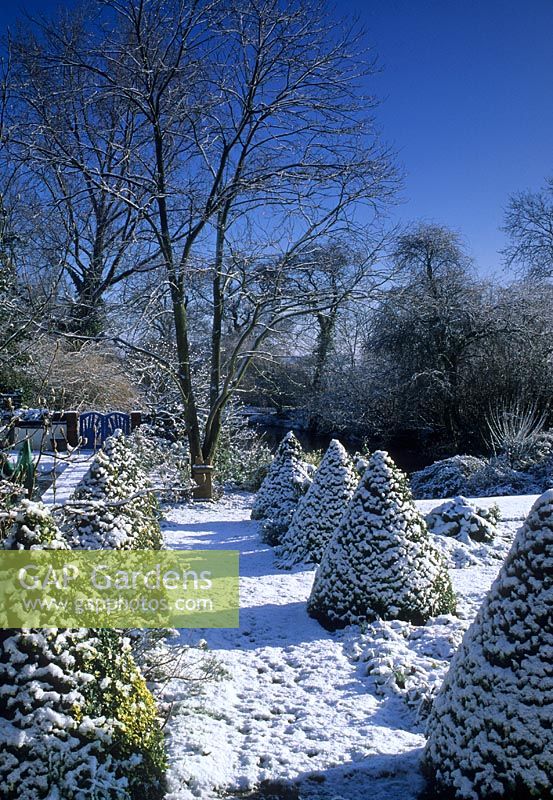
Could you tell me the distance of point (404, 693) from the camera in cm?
357

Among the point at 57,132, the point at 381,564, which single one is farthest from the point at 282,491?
the point at 57,132

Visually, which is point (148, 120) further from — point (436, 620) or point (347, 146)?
point (436, 620)

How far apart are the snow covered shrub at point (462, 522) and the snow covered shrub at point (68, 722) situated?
5464mm

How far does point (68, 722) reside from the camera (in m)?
2.01

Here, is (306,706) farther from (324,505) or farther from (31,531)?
(324,505)

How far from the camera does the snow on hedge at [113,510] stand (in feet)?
13.6

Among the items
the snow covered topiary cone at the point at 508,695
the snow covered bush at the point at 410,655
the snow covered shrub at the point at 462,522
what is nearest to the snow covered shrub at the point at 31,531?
the snow covered topiary cone at the point at 508,695

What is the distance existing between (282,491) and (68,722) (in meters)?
6.20

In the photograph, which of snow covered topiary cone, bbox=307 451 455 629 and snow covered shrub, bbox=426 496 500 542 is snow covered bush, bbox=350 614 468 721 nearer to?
snow covered topiary cone, bbox=307 451 455 629

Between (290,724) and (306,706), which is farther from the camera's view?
(306,706)

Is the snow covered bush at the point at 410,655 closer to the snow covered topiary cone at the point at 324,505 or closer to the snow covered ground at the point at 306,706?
the snow covered ground at the point at 306,706

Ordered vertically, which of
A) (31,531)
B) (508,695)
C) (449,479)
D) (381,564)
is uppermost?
(31,531)

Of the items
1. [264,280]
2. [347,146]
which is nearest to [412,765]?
[264,280]

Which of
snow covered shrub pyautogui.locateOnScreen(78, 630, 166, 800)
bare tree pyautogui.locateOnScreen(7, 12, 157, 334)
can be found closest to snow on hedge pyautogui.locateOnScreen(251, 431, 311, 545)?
bare tree pyautogui.locateOnScreen(7, 12, 157, 334)
